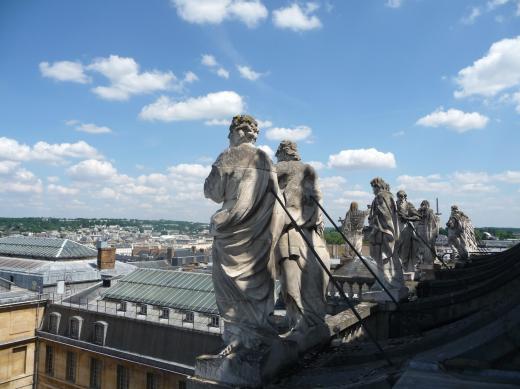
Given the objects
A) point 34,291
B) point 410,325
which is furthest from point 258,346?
point 34,291

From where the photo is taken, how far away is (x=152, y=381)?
24.8 metres

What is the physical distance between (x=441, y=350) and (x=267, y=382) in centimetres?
184

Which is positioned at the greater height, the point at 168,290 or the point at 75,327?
the point at 168,290

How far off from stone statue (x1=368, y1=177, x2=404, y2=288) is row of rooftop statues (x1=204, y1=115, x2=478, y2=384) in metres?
3.99

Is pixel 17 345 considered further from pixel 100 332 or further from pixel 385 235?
pixel 385 235

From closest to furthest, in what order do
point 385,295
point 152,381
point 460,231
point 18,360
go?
point 385,295
point 460,231
point 152,381
point 18,360

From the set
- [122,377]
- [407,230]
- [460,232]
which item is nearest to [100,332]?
[122,377]

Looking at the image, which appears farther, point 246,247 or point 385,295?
point 385,295

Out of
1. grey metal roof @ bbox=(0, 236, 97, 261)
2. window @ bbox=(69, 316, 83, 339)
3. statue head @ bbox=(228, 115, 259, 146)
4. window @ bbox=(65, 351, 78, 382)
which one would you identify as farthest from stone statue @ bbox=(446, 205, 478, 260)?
A: grey metal roof @ bbox=(0, 236, 97, 261)

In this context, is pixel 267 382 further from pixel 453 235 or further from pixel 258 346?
pixel 453 235

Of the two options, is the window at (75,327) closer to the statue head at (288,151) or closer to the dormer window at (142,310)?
the dormer window at (142,310)

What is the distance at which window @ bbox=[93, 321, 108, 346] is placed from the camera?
27906 mm

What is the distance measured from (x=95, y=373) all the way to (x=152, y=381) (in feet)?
18.8

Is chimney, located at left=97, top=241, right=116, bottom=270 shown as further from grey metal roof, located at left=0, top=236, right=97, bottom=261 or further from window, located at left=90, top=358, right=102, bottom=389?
window, located at left=90, top=358, right=102, bottom=389
